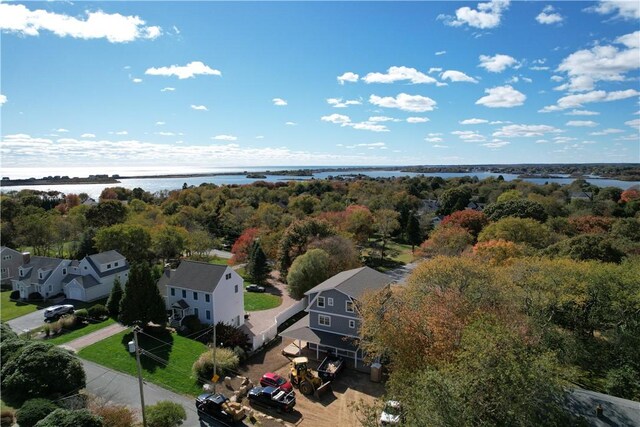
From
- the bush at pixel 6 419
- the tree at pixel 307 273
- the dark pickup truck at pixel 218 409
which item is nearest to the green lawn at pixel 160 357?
the dark pickup truck at pixel 218 409

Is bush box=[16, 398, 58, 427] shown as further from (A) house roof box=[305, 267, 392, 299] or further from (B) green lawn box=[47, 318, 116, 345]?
(A) house roof box=[305, 267, 392, 299]

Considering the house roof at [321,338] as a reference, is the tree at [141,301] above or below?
above

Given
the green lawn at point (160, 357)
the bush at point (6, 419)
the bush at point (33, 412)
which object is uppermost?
the bush at point (33, 412)

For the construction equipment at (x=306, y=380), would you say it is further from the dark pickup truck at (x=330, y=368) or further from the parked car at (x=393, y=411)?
the parked car at (x=393, y=411)

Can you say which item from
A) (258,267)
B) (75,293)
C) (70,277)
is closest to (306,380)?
(258,267)

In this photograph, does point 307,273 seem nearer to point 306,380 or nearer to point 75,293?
point 306,380

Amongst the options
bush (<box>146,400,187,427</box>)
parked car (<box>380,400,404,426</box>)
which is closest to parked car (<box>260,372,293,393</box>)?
bush (<box>146,400,187,427</box>)

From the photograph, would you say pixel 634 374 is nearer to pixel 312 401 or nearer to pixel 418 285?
pixel 418 285

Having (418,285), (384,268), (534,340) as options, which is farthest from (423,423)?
(384,268)
